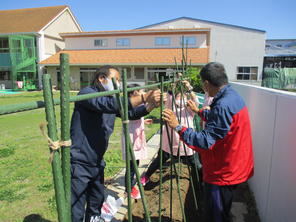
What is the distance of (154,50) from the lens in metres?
22.5

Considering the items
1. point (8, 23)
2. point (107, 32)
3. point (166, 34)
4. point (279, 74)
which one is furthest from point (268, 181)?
point (8, 23)

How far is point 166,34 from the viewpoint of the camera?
22.2 metres

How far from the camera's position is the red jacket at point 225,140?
1.78 m

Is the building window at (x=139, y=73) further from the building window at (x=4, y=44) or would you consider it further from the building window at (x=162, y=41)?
the building window at (x=4, y=44)

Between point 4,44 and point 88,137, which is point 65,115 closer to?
point 88,137

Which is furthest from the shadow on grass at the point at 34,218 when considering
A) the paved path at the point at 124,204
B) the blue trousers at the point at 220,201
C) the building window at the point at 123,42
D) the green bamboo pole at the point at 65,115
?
the building window at the point at 123,42

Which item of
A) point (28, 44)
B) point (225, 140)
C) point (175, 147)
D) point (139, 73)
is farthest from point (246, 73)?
point (225, 140)

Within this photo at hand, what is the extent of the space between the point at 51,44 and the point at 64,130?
27504 mm

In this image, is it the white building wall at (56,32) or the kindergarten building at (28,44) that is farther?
the white building wall at (56,32)

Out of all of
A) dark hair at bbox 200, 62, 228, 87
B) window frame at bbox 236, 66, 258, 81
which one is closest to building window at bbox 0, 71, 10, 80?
window frame at bbox 236, 66, 258, 81

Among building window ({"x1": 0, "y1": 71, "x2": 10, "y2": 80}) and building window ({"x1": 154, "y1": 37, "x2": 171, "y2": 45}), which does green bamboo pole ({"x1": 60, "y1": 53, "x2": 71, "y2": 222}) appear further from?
building window ({"x1": 0, "y1": 71, "x2": 10, "y2": 80})

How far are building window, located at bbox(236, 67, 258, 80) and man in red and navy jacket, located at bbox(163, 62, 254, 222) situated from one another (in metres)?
22.3

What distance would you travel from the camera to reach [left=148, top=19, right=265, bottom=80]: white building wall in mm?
22266

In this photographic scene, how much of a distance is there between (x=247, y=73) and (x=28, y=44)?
856 inches
